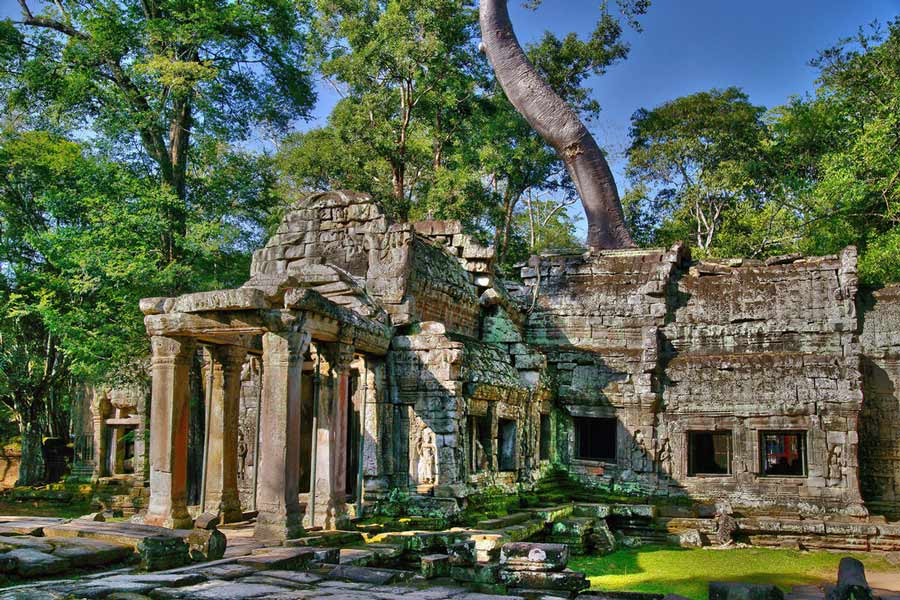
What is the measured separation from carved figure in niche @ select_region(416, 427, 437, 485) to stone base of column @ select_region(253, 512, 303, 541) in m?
2.89

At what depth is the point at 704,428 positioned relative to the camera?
16625 mm

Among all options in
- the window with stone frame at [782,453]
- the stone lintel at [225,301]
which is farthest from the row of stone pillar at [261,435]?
the window with stone frame at [782,453]

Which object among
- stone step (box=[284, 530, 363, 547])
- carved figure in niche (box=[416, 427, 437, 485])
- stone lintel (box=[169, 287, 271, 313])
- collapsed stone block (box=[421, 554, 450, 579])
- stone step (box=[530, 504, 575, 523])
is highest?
stone lintel (box=[169, 287, 271, 313])

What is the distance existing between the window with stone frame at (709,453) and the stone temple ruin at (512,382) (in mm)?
60

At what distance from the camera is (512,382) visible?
15000mm

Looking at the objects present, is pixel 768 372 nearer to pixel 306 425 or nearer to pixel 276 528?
pixel 306 425

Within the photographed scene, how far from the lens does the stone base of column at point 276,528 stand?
982 centimetres

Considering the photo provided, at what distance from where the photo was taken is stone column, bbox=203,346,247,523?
12.0 m

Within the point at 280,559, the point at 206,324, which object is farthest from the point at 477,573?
the point at 206,324

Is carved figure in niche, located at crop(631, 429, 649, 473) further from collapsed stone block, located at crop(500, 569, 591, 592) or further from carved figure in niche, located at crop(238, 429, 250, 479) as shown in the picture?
collapsed stone block, located at crop(500, 569, 591, 592)

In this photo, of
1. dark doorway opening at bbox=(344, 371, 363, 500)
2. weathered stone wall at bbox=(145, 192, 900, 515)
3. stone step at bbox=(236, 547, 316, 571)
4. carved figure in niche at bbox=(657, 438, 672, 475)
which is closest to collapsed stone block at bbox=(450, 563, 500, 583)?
stone step at bbox=(236, 547, 316, 571)

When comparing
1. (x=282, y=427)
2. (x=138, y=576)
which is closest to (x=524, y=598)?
(x=138, y=576)

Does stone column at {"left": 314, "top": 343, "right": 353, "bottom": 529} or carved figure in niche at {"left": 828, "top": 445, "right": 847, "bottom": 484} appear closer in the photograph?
stone column at {"left": 314, "top": 343, "right": 353, "bottom": 529}

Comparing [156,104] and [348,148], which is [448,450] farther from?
[348,148]
